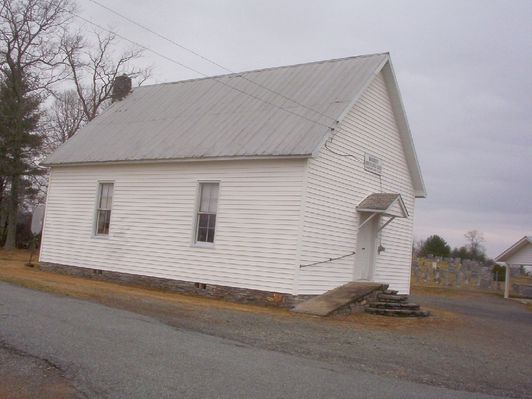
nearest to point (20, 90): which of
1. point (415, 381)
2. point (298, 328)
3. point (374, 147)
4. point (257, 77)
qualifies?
point (257, 77)

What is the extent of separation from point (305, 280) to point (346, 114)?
16.4 feet

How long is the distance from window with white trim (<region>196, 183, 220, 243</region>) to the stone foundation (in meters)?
1.44

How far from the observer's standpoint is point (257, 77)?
21.5 meters

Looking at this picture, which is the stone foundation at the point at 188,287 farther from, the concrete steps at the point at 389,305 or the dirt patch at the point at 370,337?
the concrete steps at the point at 389,305

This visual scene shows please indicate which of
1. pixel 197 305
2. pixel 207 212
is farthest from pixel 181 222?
pixel 197 305

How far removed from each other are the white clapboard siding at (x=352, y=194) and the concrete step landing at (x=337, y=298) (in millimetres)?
313

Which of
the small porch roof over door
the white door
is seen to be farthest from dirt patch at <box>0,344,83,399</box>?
the white door

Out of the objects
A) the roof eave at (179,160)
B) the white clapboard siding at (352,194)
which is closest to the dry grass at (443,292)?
the white clapboard siding at (352,194)

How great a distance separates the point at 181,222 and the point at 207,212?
0.99 m

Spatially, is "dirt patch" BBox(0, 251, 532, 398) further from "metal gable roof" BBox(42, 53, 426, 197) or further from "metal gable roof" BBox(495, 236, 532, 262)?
"metal gable roof" BBox(495, 236, 532, 262)

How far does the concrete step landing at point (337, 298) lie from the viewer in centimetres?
1544

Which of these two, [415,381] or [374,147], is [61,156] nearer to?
[374,147]

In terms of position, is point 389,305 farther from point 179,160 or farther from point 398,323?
point 179,160

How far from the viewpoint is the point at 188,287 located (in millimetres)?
18141
